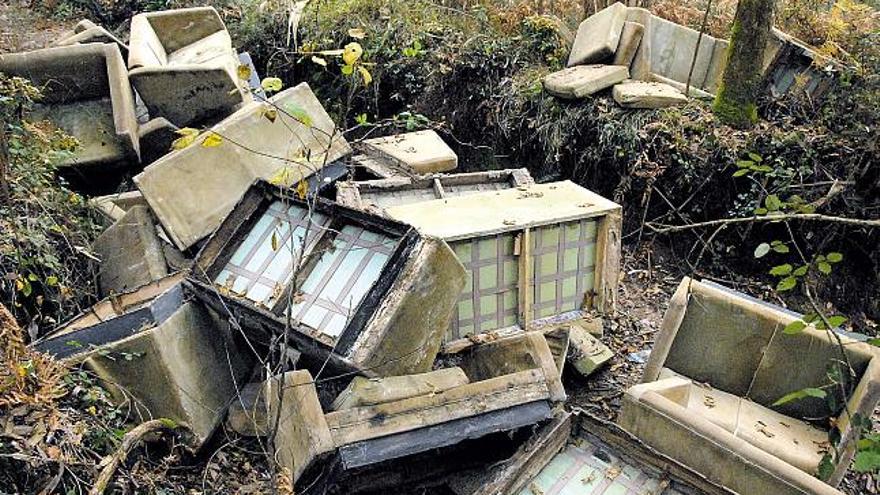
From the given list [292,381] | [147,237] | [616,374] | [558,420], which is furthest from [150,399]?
[616,374]

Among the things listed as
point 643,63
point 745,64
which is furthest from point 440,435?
point 643,63

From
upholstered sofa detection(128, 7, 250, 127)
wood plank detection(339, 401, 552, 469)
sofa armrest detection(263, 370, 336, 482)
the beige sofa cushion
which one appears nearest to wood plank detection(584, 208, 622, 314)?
the beige sofa cushion

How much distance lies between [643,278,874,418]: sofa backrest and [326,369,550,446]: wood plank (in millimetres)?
1176

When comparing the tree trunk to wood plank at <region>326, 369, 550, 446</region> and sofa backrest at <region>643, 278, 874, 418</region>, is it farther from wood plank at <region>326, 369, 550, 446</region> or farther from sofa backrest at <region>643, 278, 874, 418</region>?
wood plank at <region>326, 369, 550, 446</region>

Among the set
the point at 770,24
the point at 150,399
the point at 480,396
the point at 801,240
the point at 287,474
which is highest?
the point at 770,24

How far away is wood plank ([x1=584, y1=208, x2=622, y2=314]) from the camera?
160 inches

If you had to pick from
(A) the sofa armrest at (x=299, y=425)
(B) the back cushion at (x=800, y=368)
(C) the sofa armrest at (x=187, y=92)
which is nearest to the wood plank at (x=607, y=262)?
(B) the back cushion at (x=800, y=368)

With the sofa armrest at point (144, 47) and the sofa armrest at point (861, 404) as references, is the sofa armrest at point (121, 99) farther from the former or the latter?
the sofa armrest at point (861, 404)

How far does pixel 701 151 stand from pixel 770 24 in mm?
1135

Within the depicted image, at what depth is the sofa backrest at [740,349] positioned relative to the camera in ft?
12.1

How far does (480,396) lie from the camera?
305 centimetres

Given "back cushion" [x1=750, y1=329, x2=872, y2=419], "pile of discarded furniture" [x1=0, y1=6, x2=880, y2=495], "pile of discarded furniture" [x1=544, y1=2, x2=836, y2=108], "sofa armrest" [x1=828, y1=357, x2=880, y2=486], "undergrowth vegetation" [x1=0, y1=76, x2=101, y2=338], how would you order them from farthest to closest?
"pile of discarded furniture" [x1=544, y1=2, x2=836, y2=108] → "undergrowth vegetation" [x1=0, y1=76, x2=101, y2=338] → "back cushion" [x1=750, y1=329, x2=872, y2=419] → "sofa armrest" [x1=828, y1=357, x2=880, y2=486] → "pile of discarded furniture" [x1=0, y1=6, x2=880, y2=495]

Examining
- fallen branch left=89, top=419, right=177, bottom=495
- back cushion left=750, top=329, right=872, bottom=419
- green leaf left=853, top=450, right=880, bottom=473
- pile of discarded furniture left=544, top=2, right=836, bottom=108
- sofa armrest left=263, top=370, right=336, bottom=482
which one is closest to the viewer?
green leaf left=853, top=450, right=880, bottom=473

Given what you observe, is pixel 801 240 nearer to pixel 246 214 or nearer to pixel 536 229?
pixel 536 229
